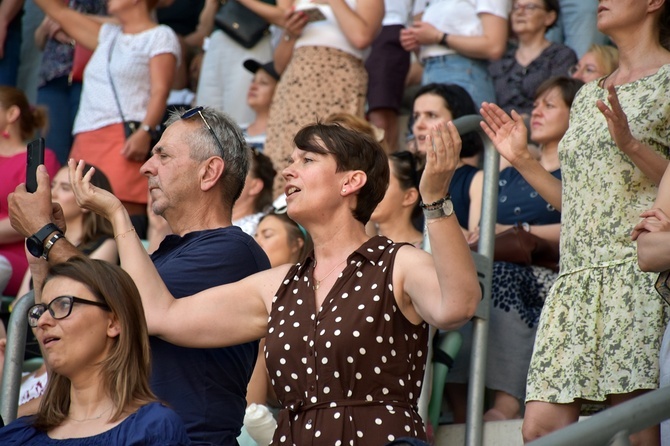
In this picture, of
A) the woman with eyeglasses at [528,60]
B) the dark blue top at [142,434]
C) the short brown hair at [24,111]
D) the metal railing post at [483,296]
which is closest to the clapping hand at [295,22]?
the woman with eyeglasses at [528,60]

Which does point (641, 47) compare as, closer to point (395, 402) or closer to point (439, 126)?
point (439, 126)

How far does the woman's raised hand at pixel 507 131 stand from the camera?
4500 mm

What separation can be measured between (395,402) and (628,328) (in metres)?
1.07

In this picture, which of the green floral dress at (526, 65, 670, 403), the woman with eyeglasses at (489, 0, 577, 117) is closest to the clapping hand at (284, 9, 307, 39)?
the woman with eyeglasses at (489, 0, 577, 117)

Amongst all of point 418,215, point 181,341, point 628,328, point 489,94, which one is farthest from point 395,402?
point 489,94

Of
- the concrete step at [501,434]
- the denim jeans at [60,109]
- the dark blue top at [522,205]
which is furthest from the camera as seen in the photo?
the denim jeans at [60,109]

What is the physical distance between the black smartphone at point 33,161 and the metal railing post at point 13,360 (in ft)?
1.69

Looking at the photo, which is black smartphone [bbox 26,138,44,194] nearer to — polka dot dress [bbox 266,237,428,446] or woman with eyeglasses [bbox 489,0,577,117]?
polka dot dress [bbox 266,237,428,446]

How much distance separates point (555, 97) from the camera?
604 cm

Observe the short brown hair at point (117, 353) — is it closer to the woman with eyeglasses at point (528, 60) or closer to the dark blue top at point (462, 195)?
the dark blue top at point (462, 195)

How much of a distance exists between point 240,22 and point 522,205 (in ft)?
9.88

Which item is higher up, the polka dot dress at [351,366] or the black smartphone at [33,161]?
the black smartphone at [33,161]

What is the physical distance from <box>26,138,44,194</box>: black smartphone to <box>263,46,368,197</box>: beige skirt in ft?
9.75

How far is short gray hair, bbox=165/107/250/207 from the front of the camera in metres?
4.27
